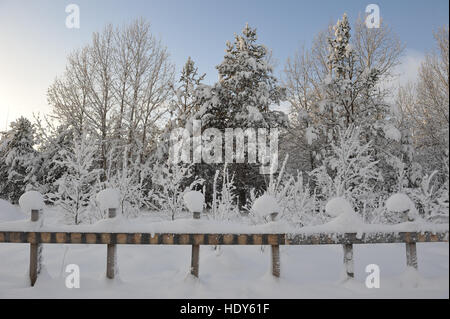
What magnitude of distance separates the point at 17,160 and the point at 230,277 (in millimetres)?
16265

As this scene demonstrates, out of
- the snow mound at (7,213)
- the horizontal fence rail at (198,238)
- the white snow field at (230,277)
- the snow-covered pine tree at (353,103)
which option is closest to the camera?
the white snow field at (230,277)

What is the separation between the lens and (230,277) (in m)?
3.03

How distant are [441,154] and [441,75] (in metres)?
0.62

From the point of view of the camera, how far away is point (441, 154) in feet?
6.61

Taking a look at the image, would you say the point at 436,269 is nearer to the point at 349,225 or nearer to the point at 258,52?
the point at 349,225

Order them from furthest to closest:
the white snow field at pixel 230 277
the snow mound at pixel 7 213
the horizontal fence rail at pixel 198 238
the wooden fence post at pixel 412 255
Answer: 1. the snow mound at pixel 7 213
2. the horizontal fence rail at pixel 198 238
3. the wooden fence post at pixel 412 255
4. the white snow field at pixel 230 277

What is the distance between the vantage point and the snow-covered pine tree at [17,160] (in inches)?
553

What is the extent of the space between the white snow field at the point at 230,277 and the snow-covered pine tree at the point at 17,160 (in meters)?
11.9

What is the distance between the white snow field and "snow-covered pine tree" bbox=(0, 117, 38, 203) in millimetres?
11950

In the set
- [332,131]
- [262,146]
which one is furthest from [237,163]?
[332,131]

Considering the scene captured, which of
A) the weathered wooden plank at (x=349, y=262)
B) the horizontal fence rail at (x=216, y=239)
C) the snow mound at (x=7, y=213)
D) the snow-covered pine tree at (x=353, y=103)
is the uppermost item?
the snow-covered pine tree at (x=353, y=103)

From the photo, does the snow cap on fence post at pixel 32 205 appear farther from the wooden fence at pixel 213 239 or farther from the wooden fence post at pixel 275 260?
the wooden fence post at pixel 275 260

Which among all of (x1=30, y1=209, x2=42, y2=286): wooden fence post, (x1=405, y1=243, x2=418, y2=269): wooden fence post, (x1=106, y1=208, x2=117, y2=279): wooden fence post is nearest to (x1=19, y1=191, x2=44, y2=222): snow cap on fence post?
(x1=30, y1=209, x2=42, y2=286): wooden fence post

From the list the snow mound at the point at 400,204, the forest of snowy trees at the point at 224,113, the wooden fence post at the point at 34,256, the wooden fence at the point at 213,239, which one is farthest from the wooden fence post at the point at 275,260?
the forest of snowy trees at the point at 224,113
